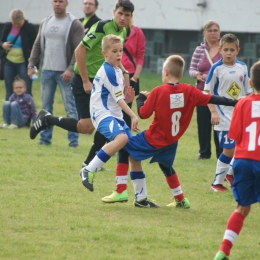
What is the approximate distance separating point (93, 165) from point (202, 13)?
15.0 metres

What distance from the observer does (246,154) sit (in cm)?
539

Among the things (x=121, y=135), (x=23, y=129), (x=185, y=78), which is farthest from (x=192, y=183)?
(x=185, y=78)

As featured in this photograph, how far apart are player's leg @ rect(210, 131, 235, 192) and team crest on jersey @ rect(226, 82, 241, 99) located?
0.51 metres

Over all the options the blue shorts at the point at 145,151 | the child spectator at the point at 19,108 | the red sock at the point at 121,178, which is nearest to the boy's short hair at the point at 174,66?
the blue shorts at the point at 145,151

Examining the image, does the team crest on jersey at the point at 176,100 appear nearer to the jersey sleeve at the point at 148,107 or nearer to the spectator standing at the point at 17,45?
the jersey sleeve at the point at 148,107

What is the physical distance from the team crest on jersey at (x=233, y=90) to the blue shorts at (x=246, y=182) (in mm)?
3203

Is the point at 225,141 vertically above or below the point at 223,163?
above

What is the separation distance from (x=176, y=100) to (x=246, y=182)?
1731 mm

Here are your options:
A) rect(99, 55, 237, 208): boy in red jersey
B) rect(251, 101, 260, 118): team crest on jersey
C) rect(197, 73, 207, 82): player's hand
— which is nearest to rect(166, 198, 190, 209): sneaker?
rect(99, 55, 237, 208): boy in red jersey

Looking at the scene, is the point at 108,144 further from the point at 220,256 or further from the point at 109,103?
the point at 220,256

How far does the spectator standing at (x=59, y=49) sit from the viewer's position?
1112 cm

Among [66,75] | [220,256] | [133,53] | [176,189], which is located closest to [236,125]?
[220,256]

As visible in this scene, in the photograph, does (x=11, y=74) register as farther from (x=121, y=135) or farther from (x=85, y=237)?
(x=85, y=237)

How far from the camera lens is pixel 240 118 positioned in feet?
17.9
